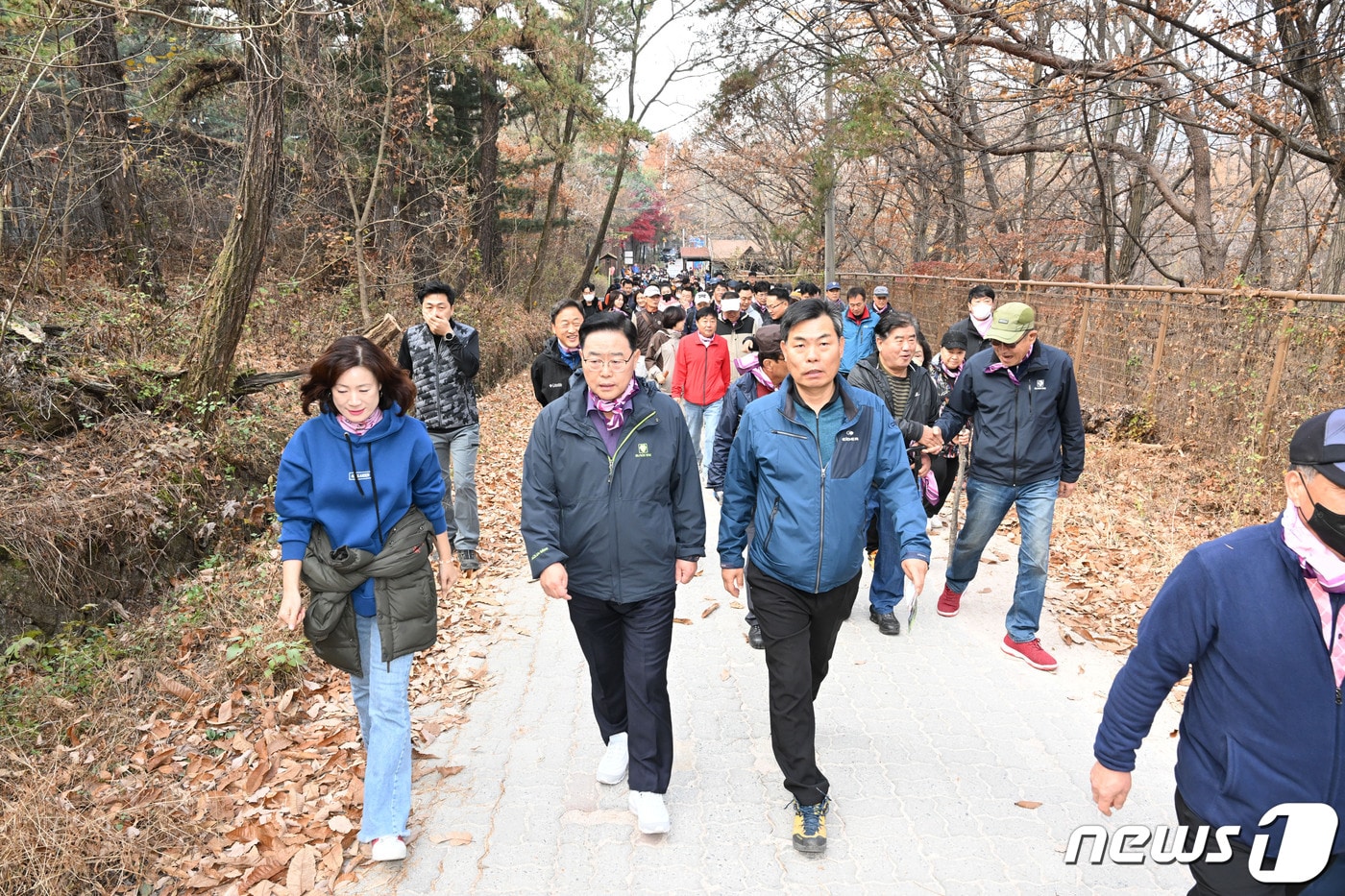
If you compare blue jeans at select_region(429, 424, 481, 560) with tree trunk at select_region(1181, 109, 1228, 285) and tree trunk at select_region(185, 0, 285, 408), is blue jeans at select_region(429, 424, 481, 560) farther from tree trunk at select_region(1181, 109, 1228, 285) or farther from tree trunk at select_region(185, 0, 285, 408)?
tree trunk at select_region(1181, 109, 1228, 285)

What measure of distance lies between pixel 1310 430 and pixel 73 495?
740 centimetres

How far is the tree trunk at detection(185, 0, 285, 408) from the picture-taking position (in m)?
7.61

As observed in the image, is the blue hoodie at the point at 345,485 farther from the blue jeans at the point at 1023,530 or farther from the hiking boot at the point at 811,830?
the blue jeans at the point at 1023,530

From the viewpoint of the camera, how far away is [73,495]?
20.2ft

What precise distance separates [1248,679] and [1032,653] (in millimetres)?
3280

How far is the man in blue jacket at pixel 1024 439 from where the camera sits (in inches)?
191

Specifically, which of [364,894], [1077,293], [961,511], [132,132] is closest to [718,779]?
[364,894]

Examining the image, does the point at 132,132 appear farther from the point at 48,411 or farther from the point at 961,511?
the point at 961,511

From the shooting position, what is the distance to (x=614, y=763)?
3918mm

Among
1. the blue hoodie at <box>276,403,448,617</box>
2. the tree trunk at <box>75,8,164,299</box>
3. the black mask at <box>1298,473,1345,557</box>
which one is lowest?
the blue hoodie at <box>276,403,448,617</box>

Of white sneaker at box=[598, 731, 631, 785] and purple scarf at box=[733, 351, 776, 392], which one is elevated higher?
purple scarf at box=[733, 351, 776, 392]

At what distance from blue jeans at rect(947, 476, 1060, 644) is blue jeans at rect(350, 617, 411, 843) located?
3635 millimetres

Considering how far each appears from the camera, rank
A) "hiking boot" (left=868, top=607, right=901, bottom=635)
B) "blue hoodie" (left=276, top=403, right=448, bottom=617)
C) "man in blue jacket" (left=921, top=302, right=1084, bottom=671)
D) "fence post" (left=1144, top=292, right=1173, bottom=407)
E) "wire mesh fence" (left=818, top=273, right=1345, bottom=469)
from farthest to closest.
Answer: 1. "fence post" (left=1144, top=292, right=1173, bottom=407)
2. "wire mesh fence" (left=818, top=273, right=1345, bottom=469)
3. "hiking boot" (left=868, top=607, right=901, bottom=635)
4. "man in blue jacket" (left=921, top=302, right=1084, bottom=671)
5. "blue hoodie" (left=276, top=403, right=448, bottom=617)

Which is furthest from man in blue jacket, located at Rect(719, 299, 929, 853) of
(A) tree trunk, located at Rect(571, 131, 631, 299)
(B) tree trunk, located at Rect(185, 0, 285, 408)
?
(A) tree trunk, located at Rect(571, 131, 631, 299)
